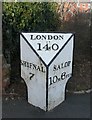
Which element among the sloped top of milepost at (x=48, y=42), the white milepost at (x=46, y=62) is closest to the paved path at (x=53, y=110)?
the white milepost at (x=46, y=62)

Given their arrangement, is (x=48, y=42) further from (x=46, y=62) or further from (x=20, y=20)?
(x=20, y=20)

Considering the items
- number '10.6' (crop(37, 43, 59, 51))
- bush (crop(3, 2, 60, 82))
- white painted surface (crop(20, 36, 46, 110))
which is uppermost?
bush (crop(3, 2, 60, 82))

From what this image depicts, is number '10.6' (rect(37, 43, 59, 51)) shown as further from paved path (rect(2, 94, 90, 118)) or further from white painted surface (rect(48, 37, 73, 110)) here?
paved path (rect(2, 94, 90, 118))

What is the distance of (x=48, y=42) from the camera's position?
192 inches

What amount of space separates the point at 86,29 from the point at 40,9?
1.37m

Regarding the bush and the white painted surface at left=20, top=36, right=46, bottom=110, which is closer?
the white painted surface at left=20, top=36, right=46, bottom=110

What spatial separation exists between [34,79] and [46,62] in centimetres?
37

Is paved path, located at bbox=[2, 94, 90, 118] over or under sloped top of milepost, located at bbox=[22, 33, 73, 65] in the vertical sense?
under

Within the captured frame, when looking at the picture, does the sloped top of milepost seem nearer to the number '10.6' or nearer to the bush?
the number '10.6'

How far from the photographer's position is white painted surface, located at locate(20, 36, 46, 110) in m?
4.89

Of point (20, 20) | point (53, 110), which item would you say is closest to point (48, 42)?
point (20, 20)

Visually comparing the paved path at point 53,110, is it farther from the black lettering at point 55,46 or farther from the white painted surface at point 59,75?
the black lettering at point 55,46

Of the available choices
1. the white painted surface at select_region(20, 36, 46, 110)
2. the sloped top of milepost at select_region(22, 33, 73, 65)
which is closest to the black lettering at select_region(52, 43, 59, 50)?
the sloped top of milepost at select_region(22, 33, 73, 65)

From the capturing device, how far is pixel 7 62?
5.85 meters
